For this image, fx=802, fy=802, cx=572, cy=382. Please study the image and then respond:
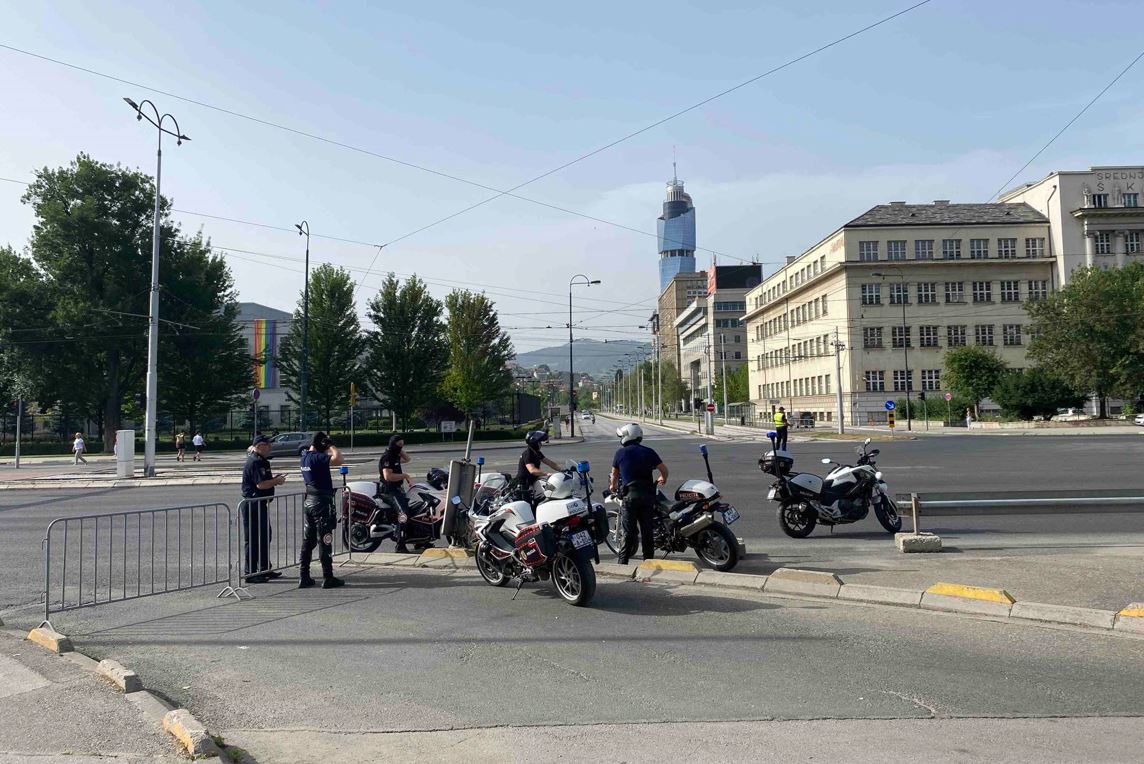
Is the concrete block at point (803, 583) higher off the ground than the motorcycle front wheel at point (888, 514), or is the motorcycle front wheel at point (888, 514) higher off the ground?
the motorcycle front wheel at point (888, 514)

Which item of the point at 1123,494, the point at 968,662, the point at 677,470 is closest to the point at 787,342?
the point at 677,470

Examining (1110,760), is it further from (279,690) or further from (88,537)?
(88,537)

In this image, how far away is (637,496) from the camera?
9312 mm

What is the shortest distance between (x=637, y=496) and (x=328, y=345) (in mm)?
49354

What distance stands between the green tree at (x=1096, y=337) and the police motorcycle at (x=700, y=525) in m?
54.4

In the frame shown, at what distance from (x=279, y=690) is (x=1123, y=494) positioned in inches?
442

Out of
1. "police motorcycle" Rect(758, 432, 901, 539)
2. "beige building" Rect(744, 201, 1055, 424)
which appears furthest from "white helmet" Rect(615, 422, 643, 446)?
"beige building" Rect(744, 201, 1055, 424)

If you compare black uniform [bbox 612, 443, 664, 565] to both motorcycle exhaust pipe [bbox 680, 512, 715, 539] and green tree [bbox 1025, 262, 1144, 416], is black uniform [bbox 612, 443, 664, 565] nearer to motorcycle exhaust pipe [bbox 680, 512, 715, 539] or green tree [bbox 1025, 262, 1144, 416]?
motorcycle exhaust pipe [bbox 680, 512, 715, 539]

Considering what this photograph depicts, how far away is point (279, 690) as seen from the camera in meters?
5.54

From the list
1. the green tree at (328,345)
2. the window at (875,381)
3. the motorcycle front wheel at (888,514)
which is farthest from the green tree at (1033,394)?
the motorcycle front wheel at (888,514)

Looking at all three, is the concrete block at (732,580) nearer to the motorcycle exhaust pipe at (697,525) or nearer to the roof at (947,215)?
the motorcycle exhaust pipe at (697,525)

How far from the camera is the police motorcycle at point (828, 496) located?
11.6m

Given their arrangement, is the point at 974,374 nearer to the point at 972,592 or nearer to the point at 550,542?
the point at 972,592

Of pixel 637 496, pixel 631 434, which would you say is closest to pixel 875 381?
pixel 631 434
